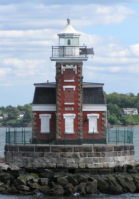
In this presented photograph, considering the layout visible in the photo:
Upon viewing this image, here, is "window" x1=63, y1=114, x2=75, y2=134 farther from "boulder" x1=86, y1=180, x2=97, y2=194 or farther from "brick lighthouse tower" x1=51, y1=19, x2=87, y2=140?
"boulder" x1=86, y1=180, x2=97, y2=194

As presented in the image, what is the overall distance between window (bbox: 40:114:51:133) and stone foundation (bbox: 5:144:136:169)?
8.28ft

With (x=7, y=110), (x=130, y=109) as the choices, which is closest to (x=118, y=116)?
(x=130, y=109)

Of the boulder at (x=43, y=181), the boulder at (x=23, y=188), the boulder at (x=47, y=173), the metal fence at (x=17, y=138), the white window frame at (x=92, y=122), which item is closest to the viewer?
the boulder at (x=23, y=188)

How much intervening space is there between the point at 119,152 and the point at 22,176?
600cm

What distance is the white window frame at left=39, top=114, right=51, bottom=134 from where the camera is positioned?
165 feet

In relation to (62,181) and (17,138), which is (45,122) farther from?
(62,181)

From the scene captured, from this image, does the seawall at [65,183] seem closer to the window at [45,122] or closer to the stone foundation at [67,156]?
the stone foundation at [67,156]

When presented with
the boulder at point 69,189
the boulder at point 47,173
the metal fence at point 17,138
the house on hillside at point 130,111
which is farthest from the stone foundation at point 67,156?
the house on hillside at point 130,111

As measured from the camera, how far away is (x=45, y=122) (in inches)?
1978

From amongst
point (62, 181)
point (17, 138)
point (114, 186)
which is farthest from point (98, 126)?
point (62, 181)

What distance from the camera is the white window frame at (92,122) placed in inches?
1967

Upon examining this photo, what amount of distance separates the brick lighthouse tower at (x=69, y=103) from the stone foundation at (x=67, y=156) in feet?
5.89

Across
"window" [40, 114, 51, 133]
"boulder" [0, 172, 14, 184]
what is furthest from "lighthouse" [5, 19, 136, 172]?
"boulder" [0, 172, 14, 184]

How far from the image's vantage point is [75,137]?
49.5m
